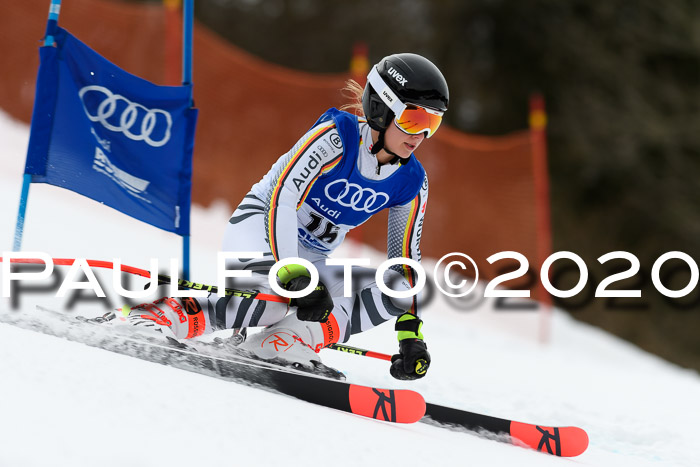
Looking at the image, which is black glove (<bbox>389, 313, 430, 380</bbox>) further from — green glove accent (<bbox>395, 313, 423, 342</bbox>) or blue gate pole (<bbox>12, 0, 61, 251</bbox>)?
blue gate pole (<bbox>12, 0, 61, 251</bbox>)

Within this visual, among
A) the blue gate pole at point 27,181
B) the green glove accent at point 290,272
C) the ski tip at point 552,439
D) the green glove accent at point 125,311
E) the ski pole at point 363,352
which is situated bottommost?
the ski tip at point 552,439

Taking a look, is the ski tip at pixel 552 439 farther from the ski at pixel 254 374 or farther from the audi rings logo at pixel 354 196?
the audi rings logo at pixel 354 196

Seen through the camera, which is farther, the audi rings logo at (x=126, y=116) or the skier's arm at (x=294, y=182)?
the audi rings logo at (x=126, y=116)

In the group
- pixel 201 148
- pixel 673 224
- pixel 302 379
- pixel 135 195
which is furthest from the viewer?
pixel 673 224

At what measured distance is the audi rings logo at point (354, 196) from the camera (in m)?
3.25

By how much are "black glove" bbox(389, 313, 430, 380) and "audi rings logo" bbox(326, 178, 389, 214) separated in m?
0.51

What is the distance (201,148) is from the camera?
745 cm

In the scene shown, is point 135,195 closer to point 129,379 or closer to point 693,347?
point 129,379

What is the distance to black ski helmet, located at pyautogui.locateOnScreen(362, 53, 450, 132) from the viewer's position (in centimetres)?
305

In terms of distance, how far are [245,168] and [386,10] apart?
Result: 9265mm

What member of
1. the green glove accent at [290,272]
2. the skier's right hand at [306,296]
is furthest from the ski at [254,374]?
the green glove accent at [290,272]

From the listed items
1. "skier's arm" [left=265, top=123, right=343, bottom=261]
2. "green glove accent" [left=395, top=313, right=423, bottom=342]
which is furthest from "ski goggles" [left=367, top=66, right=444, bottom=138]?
"green glove accent" [left=395, top=313, right=423, bottom=342]

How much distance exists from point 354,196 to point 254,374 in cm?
89

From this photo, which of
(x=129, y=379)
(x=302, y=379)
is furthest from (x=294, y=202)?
(x=129, y=379)
